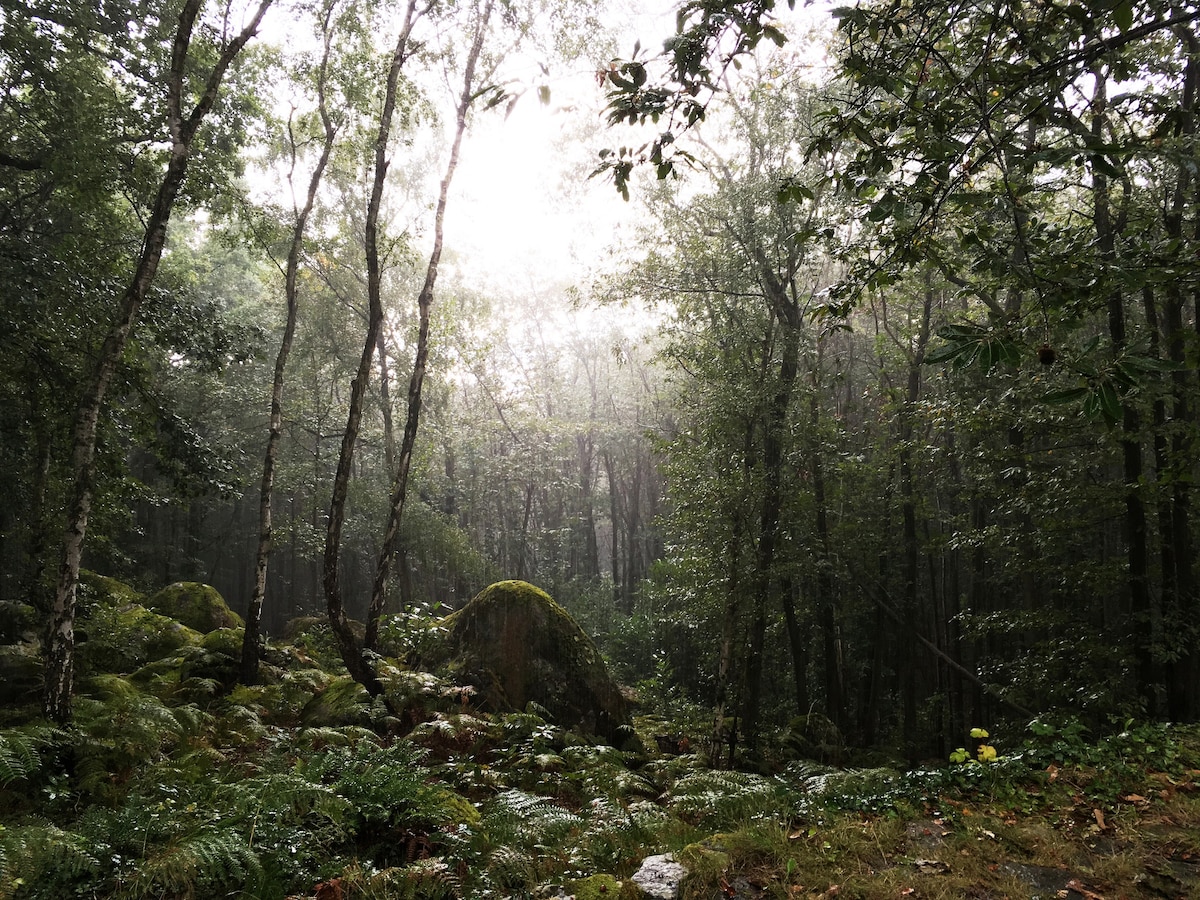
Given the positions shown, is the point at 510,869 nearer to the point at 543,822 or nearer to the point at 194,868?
the point at 543,822

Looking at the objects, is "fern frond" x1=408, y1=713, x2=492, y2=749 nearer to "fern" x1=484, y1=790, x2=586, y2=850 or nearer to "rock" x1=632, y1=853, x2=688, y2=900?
"fern" x1=484, y1=790, x2=586, y2=850

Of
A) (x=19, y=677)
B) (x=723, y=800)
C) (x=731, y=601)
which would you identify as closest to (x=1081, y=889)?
(x=723, y=800)

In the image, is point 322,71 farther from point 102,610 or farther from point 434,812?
point 434,812

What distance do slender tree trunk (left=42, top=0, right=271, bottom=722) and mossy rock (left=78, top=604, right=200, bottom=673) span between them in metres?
3.46

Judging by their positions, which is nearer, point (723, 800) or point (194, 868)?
point (194, 868)

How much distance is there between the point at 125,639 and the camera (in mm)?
9234

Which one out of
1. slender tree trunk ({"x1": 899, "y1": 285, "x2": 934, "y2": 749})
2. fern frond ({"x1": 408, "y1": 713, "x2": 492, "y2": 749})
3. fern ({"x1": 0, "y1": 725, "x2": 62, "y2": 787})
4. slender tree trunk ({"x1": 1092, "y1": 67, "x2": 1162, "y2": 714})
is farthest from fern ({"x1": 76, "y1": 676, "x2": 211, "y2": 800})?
slender tree trunk ({"x1": 899, "y1": 285, "x2": 934, "y2": 749})

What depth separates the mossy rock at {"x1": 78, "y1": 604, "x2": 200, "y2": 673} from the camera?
28.4 ft

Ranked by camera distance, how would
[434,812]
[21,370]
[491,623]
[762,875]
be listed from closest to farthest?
[762,875] → [434,812] → [21,370] → [491,623]

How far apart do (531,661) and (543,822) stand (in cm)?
591

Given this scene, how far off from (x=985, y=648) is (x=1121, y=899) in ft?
49.9

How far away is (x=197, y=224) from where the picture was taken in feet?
76.7

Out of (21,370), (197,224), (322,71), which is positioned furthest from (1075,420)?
(197,224)

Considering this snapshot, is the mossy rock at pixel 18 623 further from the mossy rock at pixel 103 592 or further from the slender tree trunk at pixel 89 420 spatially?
the slender tree trunk at pixel 89 420
